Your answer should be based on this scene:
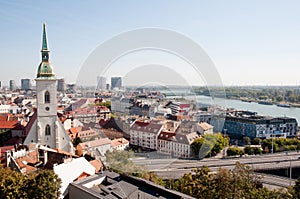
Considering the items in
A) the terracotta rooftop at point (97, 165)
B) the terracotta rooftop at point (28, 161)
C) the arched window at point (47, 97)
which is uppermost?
the arched window at point (47, 97)

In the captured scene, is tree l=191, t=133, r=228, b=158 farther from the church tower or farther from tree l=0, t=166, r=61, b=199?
tree l=0, t=166, r=61, b=199

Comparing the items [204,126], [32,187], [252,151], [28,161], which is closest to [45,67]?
[28,161]

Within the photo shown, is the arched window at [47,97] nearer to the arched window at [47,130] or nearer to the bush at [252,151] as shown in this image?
the arched window at [47,130]

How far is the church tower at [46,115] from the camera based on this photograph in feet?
18.0

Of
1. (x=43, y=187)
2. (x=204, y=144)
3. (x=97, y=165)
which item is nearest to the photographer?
(x=43, y=187)

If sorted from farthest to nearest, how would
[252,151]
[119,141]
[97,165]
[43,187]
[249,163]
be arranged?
[252,151] → [249,163] → [97,165] → [119,141] → [43,187]

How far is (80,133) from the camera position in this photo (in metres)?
7.36

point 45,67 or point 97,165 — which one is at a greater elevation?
point 45,67

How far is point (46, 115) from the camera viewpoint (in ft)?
18.3

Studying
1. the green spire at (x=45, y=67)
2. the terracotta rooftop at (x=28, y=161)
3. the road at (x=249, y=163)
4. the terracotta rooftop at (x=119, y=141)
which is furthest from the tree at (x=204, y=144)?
the green spire at (x=45, y=67)

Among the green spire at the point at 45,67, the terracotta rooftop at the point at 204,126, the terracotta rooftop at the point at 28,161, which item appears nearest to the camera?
the terracotta rooftop at the point at 28,161

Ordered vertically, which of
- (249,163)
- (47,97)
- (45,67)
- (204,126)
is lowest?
(249,163)

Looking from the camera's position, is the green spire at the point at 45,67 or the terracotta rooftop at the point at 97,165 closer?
the terracotta rooftop at the point at 97,165

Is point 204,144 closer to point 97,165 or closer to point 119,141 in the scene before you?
point 119,141
